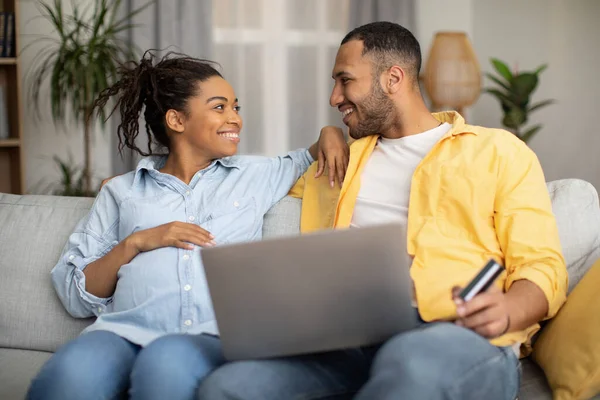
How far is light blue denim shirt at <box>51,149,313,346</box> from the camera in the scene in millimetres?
1762

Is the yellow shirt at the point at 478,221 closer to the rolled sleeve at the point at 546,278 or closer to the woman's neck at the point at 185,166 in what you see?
the rolled sleeve at the point at 546,278

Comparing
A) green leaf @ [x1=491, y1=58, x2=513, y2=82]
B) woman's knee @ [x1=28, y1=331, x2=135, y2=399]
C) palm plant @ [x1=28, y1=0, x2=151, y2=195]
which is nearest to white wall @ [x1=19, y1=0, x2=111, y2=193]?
palm plant @ [x1=28, y1=0, x2=151, y2=195]

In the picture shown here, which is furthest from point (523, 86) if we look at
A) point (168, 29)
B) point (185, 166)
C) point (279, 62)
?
point (185, 166)

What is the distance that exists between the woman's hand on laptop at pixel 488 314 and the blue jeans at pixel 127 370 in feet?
1.67

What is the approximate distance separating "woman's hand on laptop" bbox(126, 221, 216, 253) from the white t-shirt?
343 millimetres

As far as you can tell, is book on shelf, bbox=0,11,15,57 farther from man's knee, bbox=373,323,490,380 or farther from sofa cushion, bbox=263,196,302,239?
man's knee, bbox=373,323,490,380

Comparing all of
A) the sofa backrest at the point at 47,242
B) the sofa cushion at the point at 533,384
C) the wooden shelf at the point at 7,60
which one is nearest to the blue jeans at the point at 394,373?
the sofa cushion at the point at 533,384

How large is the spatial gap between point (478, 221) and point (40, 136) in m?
3.13

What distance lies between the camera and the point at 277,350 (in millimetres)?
1399

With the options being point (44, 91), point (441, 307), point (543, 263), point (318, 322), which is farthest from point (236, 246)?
point (44, 91)

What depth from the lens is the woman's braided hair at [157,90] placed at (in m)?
2.03

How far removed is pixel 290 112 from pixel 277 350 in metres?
3.42

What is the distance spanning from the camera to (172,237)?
178 cm

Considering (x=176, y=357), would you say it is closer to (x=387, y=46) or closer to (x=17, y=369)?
(x=17, y=369)
